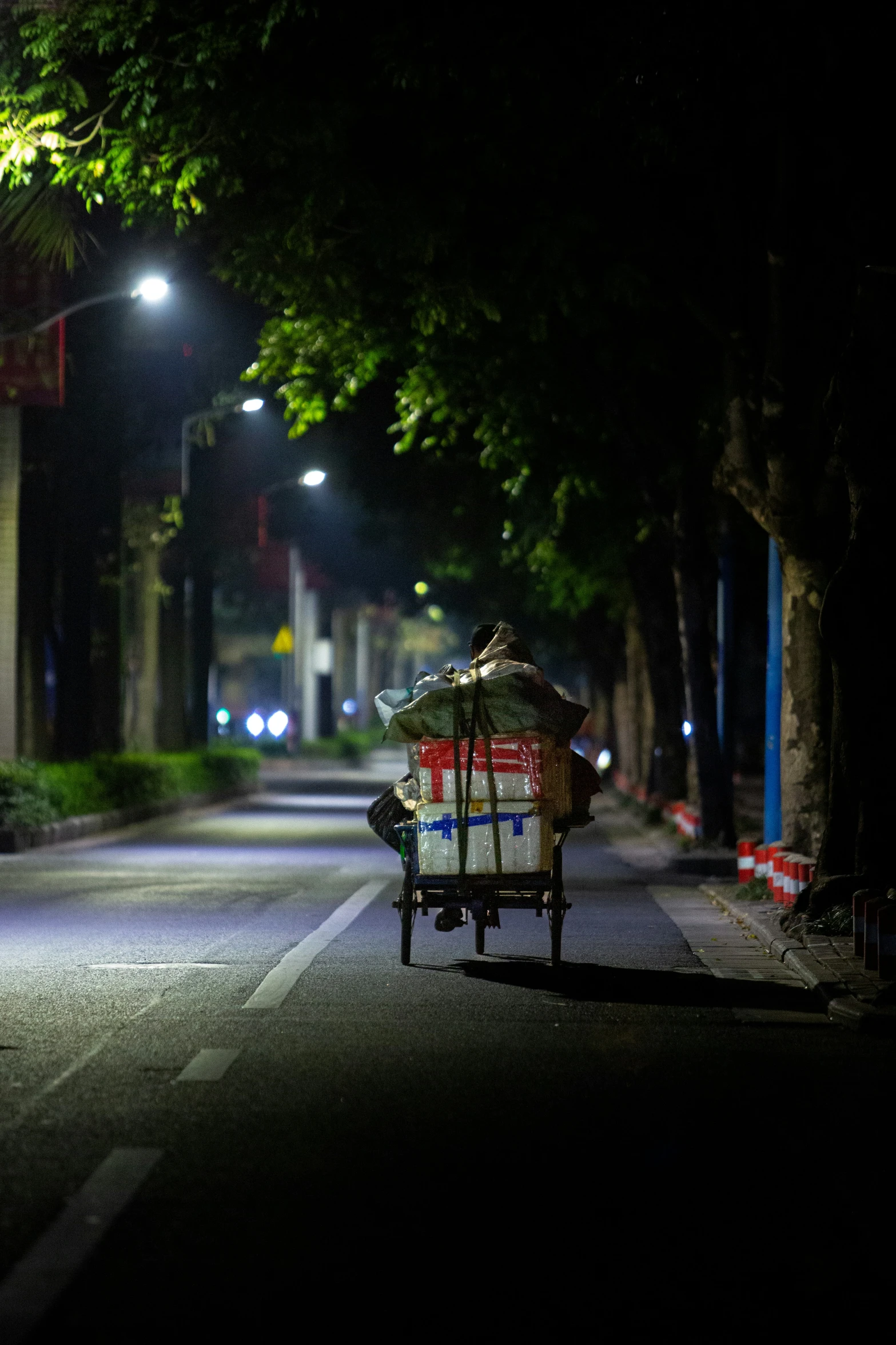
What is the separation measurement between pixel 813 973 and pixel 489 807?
7.37ft

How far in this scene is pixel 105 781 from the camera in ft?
99.7

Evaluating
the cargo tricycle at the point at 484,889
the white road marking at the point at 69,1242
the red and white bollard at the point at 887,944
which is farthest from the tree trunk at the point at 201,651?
the white road marking at the point at 69,1242

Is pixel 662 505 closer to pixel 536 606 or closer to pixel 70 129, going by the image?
pixel 70 129

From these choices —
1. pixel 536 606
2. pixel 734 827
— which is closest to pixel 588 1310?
pixel 734 827

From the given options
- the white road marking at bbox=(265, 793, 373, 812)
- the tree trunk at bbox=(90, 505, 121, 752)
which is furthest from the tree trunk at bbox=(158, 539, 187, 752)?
the tree trunk at bbox=(90, 505, 121, 752)

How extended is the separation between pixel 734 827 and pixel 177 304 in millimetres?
15555

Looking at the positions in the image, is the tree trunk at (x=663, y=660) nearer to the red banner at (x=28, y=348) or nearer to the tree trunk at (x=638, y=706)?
the tree trunk at (x=638, y=706)

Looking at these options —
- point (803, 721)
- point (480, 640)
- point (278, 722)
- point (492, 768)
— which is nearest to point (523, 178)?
point (803, 721)

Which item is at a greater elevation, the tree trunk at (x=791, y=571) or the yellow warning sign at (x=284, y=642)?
the yellow warning sign at (x=284, y=642)

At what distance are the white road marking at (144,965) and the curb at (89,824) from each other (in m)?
12.2

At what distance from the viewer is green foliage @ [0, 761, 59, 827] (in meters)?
24.8

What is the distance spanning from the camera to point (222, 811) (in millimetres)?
38031

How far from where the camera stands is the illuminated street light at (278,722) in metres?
69.8

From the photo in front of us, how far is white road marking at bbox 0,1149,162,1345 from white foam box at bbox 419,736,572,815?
5.28 m
